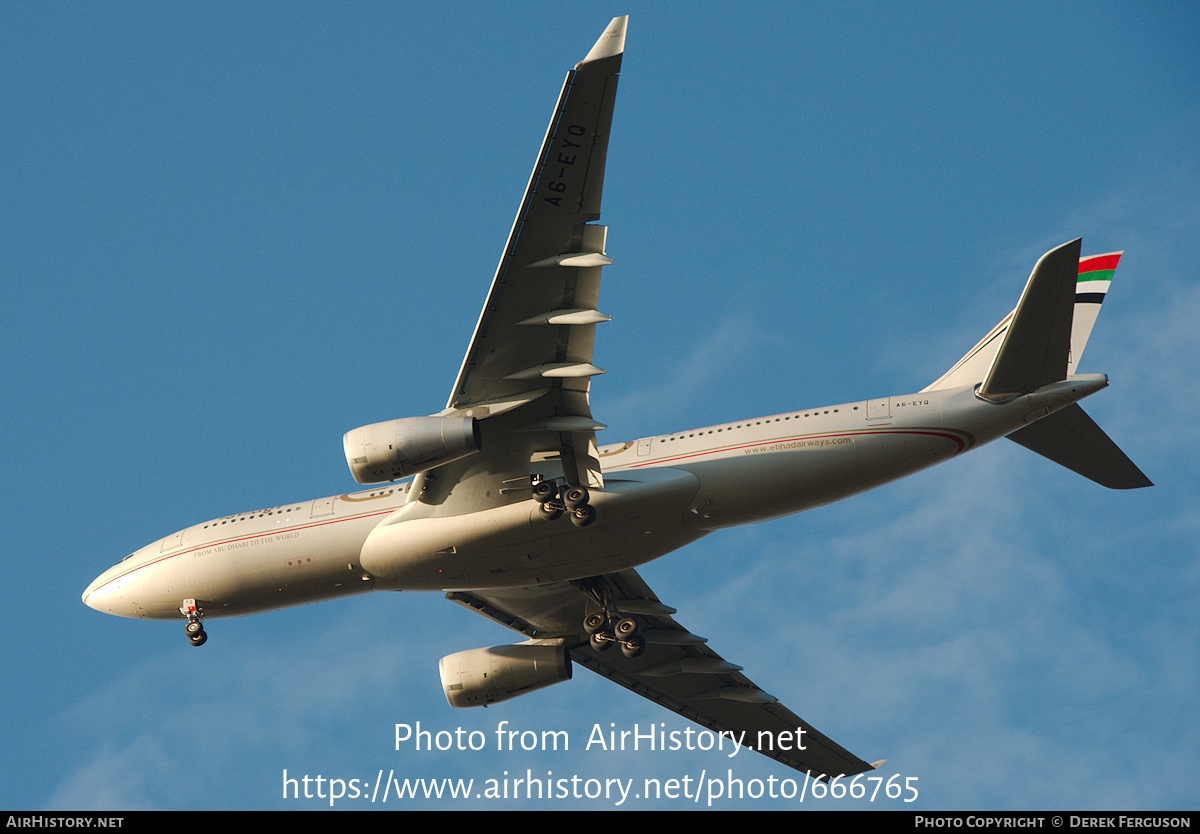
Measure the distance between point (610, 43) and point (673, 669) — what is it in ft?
67.3

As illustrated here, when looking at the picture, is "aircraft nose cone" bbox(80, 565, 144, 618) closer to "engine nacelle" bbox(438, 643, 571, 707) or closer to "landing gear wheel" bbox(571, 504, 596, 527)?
"engine nacelle" bbox(438, 643, 571, 707)

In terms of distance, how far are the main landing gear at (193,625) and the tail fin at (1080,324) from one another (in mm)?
18390

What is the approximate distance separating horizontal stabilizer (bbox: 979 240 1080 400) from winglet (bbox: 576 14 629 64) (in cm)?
903

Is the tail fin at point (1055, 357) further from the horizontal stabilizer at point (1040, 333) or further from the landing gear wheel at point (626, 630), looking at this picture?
the landing gear wheel at point (626, 630)

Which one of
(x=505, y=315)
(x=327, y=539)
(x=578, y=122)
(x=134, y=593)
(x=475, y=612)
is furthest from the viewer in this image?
(x=475, y=612)

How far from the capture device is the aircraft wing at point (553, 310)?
2117 centimetres

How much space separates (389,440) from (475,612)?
412 inches

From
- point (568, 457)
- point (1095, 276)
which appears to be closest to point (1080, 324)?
point (1095, 276)

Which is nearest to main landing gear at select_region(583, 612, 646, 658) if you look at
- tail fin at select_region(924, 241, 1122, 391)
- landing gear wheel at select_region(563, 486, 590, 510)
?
landing gear wheel at select_region(563, 486, 590, 510)

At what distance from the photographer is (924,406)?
26.2 metres

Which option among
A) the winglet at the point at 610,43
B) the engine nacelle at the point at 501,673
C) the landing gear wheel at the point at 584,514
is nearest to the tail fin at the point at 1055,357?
the landing gear wheel at the point at 584,514

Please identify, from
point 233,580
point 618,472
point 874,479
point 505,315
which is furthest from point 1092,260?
point 233,580

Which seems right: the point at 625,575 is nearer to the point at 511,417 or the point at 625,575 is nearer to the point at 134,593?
the point at 511,417

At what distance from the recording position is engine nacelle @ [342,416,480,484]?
24078mm
